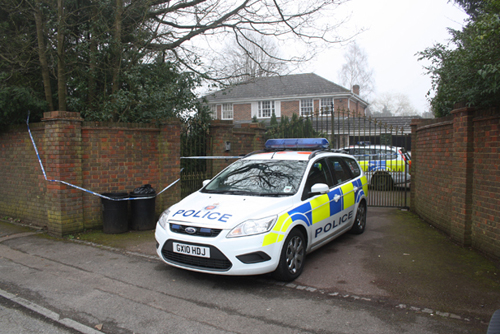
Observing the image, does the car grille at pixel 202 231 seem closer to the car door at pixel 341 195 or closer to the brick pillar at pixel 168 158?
the car door at pixel 341 195

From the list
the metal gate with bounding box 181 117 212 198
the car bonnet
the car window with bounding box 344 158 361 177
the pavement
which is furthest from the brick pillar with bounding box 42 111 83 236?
the car window with bounding box 344 158 361 177

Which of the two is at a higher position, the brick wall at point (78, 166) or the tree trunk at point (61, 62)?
the tree trunk at point (61, 62)

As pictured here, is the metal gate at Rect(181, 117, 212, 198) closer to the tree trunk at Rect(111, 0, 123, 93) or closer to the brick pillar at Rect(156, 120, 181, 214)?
the brick pillar at Rect(156, 120, 181, 214)

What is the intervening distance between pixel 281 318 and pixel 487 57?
387 centimetres

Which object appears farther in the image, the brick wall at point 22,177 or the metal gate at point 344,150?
the metal gate at point 344,150

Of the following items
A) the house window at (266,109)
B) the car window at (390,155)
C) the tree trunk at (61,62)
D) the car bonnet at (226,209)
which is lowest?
the car bonnet at (226,209)

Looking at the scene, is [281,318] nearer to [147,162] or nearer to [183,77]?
[147,162]

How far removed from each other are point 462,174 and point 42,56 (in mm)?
8511

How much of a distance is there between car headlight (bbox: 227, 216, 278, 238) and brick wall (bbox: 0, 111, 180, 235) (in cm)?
397

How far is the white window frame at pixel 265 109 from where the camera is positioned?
32938 millimetres

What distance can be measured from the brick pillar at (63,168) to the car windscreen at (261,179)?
2.82 meters

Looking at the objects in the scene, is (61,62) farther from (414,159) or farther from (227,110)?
(227,110)

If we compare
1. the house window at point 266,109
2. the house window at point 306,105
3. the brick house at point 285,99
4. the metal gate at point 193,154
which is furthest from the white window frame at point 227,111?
the metal gate at point 193,154

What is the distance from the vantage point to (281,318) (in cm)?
361
